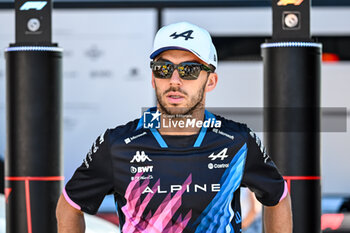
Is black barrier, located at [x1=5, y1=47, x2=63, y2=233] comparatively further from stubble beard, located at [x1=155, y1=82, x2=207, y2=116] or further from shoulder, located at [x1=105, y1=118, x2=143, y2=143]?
stubble beard, located at [x1=155, y1=82, x2=207, y2=116]

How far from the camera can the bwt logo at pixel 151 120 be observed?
9.09 feet

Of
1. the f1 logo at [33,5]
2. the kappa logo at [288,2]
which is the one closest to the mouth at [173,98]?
the kappa logo at [288,2]

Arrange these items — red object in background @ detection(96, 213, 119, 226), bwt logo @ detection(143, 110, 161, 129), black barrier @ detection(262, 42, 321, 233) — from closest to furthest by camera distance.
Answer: bwt logo @ detection(143, 110, 161, 129), black barrier @ detection(262, 42, 321, 233), red object in background @ detection(96, 213, 119, 226)

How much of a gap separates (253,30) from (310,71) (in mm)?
2951

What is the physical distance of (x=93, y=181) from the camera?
108 inches

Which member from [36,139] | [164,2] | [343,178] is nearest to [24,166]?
[36,139]

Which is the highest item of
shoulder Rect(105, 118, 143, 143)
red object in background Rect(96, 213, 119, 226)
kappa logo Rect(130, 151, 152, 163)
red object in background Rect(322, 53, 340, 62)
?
red object in background Rect(322, 53, 340, 62)

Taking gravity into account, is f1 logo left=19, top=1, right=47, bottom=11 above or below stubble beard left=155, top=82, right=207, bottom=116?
above

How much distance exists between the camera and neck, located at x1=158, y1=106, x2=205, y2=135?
2.71 metres

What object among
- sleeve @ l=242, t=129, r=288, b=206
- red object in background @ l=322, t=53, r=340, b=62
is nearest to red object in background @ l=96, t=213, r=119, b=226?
red object in background @ l=322, t=53, r=340, b=62

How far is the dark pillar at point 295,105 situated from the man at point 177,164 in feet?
2.58

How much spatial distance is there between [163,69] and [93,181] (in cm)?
51

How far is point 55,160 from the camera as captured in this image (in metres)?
3.82

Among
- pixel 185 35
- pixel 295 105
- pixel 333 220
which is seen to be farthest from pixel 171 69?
pixel 333 220
